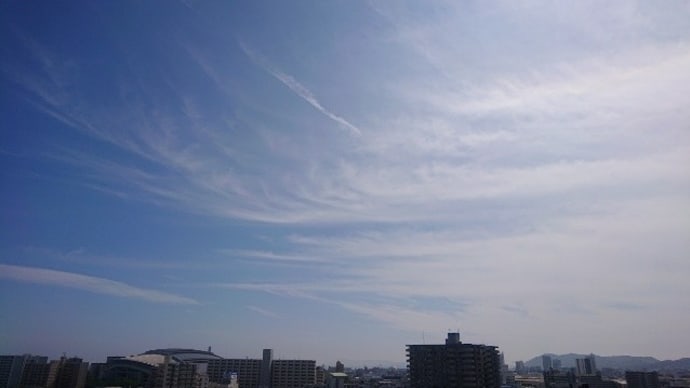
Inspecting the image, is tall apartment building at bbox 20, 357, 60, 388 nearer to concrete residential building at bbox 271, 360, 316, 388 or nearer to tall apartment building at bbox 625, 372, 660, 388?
concrete residential building at bbox 271, 360, 316, 388

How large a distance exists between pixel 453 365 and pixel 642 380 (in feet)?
185

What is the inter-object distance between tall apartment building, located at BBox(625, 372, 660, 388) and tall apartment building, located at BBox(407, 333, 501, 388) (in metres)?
43.8

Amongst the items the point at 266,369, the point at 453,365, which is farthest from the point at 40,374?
the point at 453,365

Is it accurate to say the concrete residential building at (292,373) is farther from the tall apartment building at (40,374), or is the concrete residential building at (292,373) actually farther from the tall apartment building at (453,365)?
the tall apartment building at (40,374)

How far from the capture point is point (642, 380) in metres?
106

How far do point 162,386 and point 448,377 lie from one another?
181 ft

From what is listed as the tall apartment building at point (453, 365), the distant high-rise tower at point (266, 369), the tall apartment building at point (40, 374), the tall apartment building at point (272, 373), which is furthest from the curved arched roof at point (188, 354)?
the tall apartment building at point (453, 365)

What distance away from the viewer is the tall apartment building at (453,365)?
81562 mm

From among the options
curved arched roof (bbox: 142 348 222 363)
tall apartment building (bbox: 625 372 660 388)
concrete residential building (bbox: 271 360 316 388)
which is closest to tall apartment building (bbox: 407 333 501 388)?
concrete residential building (bbox: 271 360 316 388)

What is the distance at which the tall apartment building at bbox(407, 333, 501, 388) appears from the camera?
81562 millimetres

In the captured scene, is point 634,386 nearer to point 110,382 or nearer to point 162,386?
point 162,386

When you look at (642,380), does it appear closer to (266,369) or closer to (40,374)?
(266,369)

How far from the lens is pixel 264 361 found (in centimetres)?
11612

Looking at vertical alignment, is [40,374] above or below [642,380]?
below
